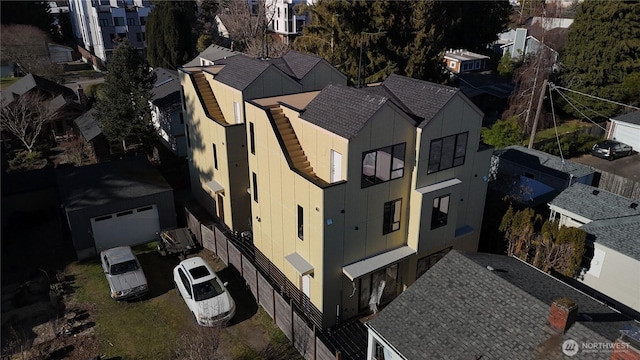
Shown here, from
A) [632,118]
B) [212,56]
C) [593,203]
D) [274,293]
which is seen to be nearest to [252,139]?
[274,293]

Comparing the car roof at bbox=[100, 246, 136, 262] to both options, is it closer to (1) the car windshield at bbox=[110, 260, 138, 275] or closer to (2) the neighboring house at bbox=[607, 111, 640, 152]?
(1) the car windshield at bbox=[110, 260, 138, 275]

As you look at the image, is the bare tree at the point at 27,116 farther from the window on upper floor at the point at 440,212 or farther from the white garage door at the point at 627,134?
the white garage door at the point at 627,134

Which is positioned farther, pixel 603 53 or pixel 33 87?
pixel 603 53

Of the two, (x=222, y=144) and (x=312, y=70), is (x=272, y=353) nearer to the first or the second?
(x=222, y=144)

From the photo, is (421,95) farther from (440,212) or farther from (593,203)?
(593,203)

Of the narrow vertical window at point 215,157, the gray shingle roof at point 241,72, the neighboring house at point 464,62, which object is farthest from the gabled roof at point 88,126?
the neighboring house at point 464,62

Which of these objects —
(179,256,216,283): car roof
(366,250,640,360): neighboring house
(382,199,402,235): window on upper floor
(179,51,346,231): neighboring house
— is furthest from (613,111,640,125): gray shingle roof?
(179,256,216,283): car roof
